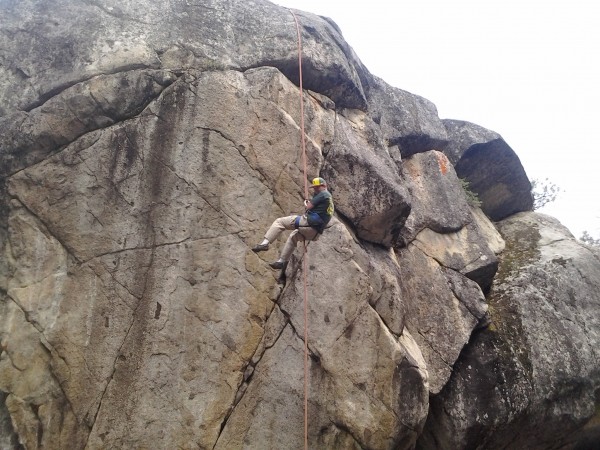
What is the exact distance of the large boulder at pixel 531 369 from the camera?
9.38 metres

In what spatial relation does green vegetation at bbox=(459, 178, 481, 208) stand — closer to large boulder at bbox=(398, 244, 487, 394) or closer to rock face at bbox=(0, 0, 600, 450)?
rock face at bbox=(0, 0, 600, 450)

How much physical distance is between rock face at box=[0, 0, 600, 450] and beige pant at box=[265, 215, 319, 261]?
595 millimetres

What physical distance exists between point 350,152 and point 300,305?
3.60 m

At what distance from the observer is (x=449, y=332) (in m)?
10.1

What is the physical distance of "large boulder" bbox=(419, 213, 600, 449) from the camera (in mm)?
9383

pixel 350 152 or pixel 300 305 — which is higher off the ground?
pixel 350 152

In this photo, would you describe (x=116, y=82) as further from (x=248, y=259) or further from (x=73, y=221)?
(x=248, y=259)

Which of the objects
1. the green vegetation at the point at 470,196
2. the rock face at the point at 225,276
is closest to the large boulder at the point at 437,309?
the rock face at the point at 225,276

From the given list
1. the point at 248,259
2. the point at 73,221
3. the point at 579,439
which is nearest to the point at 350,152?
the point at 248,259

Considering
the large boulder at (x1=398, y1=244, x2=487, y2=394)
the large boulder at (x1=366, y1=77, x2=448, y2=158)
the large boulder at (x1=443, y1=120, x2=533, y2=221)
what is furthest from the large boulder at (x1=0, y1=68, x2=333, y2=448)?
the large boulder at (x1=443, y1=120, x2=533, y2=221)

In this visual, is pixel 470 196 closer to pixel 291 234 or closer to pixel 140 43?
pixel 291 234

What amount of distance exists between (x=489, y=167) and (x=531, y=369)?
7.04 m

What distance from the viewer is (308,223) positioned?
26.6ft

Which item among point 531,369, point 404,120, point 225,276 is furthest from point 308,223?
point 404,120
